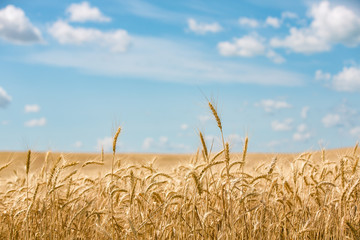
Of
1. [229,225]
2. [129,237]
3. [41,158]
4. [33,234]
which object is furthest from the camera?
Answer: [41,158]

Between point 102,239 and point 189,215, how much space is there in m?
0.99

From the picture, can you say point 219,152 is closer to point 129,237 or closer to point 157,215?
point 157,215

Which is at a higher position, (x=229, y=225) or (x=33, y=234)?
(x=229, y=225)

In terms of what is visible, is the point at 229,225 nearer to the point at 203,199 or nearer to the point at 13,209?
the point at 203,199

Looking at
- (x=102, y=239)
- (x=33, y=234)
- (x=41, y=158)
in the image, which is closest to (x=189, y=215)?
(x=102, y=239)

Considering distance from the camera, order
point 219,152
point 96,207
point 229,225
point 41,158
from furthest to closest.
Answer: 1. point 41,158
2. point 96,207
3. point 219,152
4. point 229,225

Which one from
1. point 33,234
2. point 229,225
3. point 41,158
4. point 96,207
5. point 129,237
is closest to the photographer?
point 229,225

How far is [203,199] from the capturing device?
4.23 meters

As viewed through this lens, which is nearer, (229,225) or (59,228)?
(229,225)

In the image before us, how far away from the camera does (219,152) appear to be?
3525 millimetres

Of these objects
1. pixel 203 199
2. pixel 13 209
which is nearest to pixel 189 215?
pixel 203 199

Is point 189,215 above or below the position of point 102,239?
above

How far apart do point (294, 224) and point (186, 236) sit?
1.42 metres

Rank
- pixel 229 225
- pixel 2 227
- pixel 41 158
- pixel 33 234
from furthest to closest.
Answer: pixel 41 158, pixel 2 227, pixel 33 234, pixel 229 225
